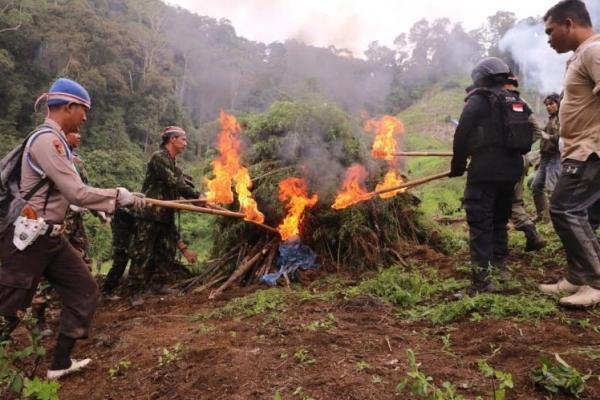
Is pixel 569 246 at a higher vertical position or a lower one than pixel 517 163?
lower

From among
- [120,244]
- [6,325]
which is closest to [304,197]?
[120,244]

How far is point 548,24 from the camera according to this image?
153 inches

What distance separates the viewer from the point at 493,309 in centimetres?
377

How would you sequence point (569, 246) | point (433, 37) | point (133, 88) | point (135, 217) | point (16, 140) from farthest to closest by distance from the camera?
1. point (433, 37)
2. point (133, 88)
3. point (16, 140)
4. point (135, 217)
5. point (569, 246)

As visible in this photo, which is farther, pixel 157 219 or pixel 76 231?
pixel 157 219

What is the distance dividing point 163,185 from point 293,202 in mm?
1812

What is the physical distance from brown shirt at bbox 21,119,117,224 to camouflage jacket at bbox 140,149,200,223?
258 cm

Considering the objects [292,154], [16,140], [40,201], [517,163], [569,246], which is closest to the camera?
[40,201]

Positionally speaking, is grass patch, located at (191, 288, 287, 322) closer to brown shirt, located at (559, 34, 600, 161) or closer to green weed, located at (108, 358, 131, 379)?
green weed, located at (108, 358, 131, 379)

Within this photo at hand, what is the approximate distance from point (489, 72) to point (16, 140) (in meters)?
26.2

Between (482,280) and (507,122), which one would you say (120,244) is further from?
(507,122)

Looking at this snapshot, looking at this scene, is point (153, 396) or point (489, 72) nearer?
point (153, 396)

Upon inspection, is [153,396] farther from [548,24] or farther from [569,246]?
[548,24]

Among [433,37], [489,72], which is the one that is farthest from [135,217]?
[433,37]
